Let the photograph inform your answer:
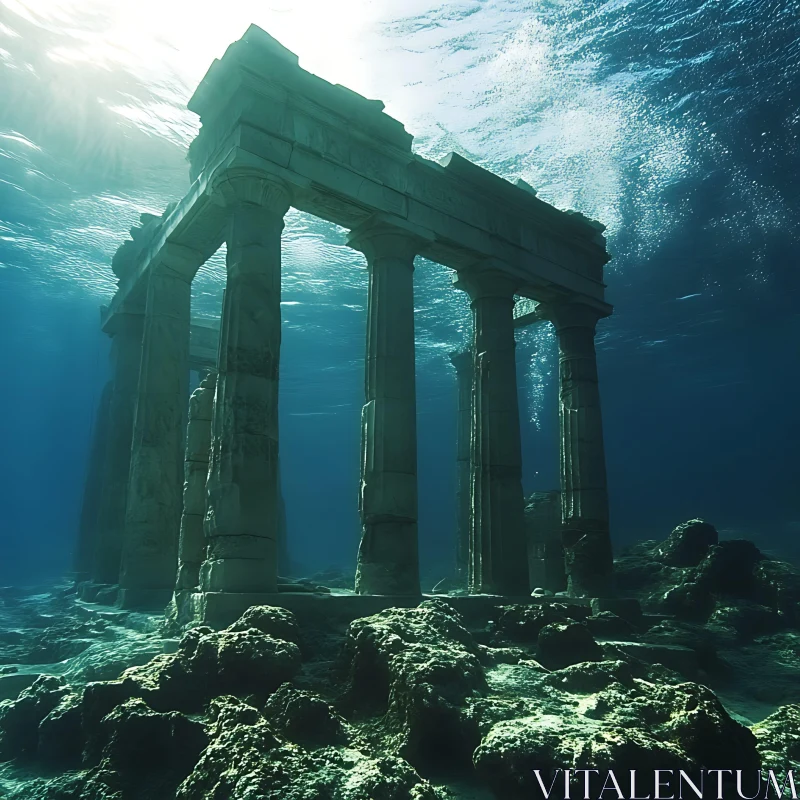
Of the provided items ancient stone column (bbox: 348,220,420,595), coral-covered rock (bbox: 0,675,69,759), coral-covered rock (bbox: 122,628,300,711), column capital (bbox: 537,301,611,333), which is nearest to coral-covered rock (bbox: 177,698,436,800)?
coral-covered rock (bbox: 122,628,300,711)

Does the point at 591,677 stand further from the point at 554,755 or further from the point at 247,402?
the point at 247,402

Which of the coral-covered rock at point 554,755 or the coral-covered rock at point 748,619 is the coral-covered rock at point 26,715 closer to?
the coral-covered rock at point 554,755

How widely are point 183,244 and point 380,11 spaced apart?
30.6 ft

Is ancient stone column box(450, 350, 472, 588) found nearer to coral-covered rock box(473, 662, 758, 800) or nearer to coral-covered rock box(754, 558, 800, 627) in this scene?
coral-covered rock box(754, 558, 800, 627)

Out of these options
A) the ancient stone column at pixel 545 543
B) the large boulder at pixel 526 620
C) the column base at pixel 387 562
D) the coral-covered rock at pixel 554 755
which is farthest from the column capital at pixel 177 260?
the coral-covered rock at pixel 554 755

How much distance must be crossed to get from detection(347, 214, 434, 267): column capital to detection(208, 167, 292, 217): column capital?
1.75 meters

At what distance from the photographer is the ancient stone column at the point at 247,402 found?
8.29 meters

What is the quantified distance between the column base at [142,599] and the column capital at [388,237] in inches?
273

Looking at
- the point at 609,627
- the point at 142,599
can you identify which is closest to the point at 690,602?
the point at 609,627

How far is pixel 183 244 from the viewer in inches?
485

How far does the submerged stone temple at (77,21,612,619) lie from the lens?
8.89 meters

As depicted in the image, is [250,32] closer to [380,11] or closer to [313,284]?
[380,11]

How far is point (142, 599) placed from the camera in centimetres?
1123

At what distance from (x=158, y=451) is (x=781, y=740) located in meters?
10.3
